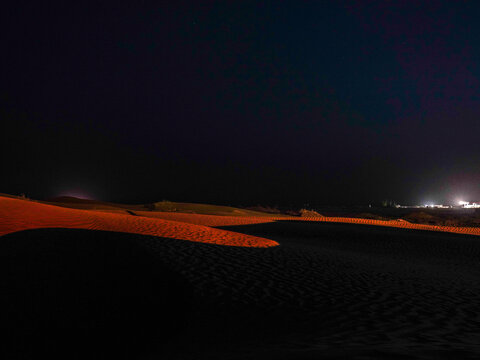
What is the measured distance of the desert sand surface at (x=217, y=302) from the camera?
3182 mm

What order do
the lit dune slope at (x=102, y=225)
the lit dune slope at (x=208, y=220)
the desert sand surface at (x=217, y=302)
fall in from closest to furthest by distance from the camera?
the desert sand surface at (x=217, y=302) < the lit dune slope at (x=102, y=225) < the lit dune slope at (x=208, y=220)

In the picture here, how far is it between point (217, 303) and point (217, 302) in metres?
0.04

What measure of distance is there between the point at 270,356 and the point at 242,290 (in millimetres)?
2818

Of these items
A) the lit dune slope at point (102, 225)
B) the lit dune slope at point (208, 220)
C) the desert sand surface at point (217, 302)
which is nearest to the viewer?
the desert sand surface at point (217, 302)

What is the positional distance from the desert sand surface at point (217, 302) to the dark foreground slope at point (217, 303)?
0.02 meters

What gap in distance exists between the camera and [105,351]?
10.3 feet

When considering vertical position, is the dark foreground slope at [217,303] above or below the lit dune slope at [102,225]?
below

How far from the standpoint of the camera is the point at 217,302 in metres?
4.81

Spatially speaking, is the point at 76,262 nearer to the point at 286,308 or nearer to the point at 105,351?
the point at 105,351

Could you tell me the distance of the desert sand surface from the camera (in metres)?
3.18

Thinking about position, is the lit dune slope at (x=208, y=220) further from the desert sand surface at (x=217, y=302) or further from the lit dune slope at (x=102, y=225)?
the desert sand surface at (x=217, y=302)

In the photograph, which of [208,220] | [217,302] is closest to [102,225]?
[217,302]

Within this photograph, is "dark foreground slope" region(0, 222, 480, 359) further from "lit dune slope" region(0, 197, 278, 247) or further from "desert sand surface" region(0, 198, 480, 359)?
"lit dune slope" region(0, 197, 278, 247)

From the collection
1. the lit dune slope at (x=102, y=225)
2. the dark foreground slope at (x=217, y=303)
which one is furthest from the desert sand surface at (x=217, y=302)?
the lit dune slope at (x=102, y=225)
